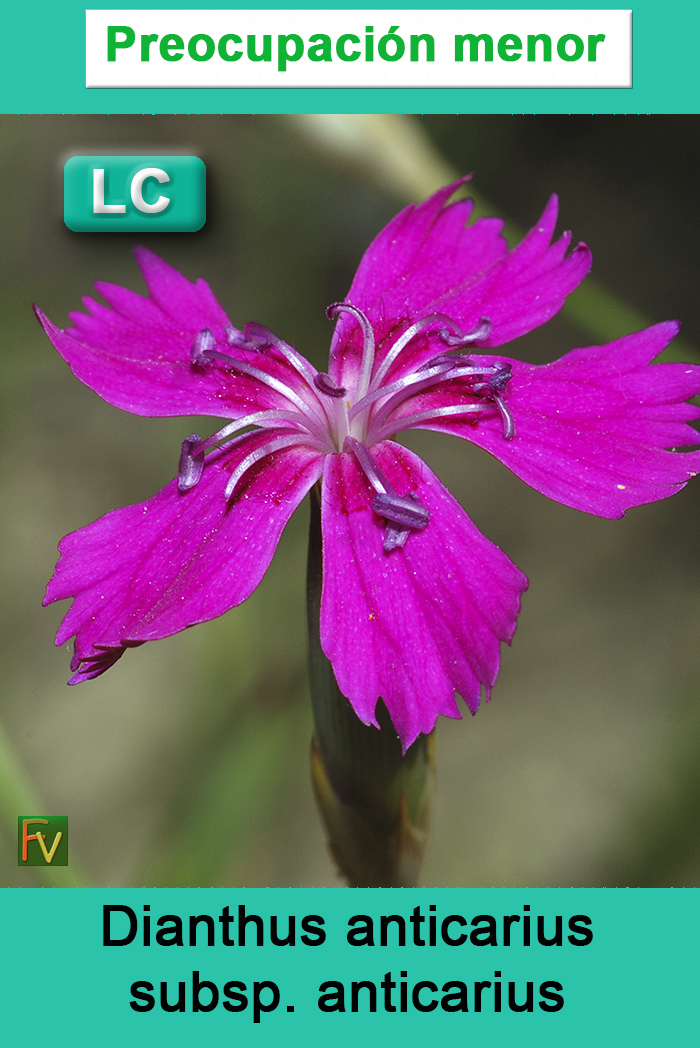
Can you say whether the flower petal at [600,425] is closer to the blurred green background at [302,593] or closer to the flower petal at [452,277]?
the flower petal at [452,277]

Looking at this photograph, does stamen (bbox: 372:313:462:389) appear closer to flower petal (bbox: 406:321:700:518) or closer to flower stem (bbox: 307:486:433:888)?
flower petal (bbox: 406:321:700:518)

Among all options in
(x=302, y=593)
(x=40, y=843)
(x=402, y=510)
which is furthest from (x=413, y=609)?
(x=302, y=593)

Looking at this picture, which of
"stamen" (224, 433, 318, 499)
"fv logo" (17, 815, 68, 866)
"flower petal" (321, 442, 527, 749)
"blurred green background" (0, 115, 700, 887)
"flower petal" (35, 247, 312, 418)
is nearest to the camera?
"flower petal" (321, 442, 527, 749)

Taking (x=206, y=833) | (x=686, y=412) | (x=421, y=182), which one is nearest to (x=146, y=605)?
(x=686, y=412)

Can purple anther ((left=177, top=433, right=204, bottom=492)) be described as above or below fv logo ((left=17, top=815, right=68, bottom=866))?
above

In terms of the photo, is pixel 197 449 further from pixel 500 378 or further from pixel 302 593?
pixel 302 593

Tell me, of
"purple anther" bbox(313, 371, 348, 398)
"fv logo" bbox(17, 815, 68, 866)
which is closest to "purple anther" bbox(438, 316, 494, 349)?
"purple anther" bbox(313, 371, 348, 398)

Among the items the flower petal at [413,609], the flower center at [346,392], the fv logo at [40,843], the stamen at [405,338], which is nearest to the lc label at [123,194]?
the flower center at [346,392]
